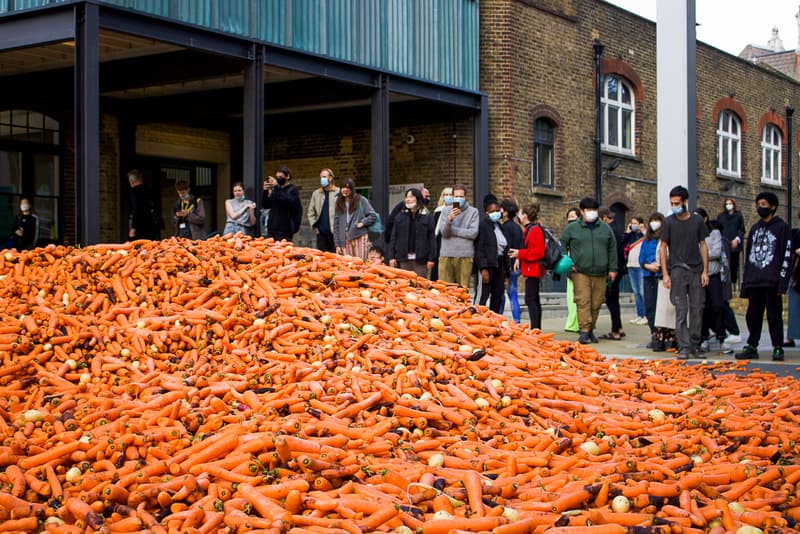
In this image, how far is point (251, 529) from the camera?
Result: 3.74m

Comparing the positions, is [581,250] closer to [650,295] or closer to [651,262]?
[651,262]

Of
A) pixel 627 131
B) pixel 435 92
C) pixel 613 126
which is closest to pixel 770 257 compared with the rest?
pixel 435 92

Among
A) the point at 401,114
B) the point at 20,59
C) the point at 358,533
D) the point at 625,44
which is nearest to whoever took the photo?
the point at 358,533

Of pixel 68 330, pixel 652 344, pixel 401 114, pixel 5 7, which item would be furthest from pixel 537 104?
pixel 68 330

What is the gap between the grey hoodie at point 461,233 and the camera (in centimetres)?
1180

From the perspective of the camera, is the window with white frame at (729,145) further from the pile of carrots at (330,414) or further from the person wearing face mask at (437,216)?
the pile of carrots at (330,414)

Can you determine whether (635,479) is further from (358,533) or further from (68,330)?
(68,330)

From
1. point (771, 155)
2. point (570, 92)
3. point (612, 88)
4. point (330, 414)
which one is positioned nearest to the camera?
point (330, 414)

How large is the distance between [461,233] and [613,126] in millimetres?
14575

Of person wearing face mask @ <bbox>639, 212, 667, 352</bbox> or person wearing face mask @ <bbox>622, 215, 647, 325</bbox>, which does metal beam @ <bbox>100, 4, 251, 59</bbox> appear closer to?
person wearing face mask @ <bbox>639, 212, 667, 352</bbox>

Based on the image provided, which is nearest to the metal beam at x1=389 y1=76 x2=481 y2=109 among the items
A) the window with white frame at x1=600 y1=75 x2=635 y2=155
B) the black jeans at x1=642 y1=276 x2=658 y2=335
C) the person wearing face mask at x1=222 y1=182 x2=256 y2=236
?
the person wearing face mask at x1=222 y1=182 x2=256 y2=236

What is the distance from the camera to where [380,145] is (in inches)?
643

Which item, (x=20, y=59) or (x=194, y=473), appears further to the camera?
(x=20, y=59)

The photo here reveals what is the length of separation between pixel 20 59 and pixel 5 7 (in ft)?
7.26
